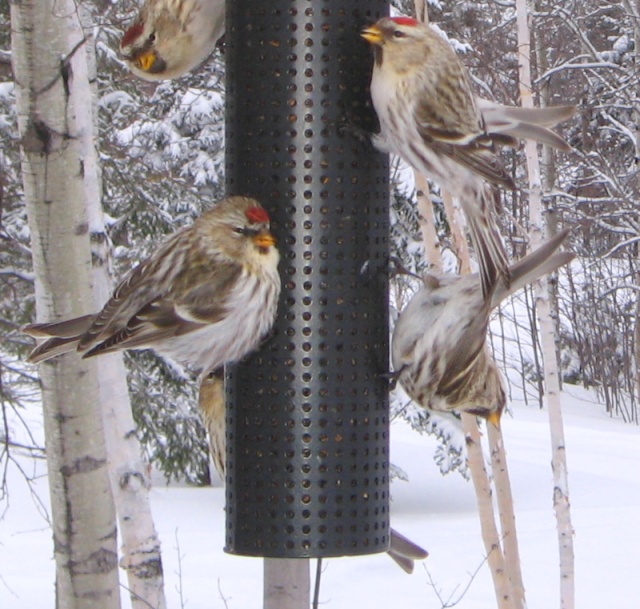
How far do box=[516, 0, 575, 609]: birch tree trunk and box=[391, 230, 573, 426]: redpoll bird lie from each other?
317 cm

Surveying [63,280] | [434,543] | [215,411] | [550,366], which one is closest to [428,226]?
[215,411]

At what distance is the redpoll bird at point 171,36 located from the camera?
2826mm

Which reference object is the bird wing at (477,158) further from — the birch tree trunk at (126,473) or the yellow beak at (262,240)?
the birch tree trunk at (126,473)

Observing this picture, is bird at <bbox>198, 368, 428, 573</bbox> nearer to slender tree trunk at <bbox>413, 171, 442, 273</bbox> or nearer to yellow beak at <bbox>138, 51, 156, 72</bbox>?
yellow beak at <bbox>138, 51, 156, 72</bbox>

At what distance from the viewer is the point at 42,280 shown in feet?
10.6

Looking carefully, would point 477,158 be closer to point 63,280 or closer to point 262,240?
point 262,240

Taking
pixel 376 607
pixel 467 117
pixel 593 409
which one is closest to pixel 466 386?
pixel 467 117

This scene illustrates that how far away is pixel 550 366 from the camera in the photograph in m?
6.26

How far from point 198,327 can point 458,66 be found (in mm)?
884

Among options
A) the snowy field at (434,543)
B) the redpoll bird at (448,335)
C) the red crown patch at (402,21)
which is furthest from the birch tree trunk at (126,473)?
the red crown patch at (402,21)

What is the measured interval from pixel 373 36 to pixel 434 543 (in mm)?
8030

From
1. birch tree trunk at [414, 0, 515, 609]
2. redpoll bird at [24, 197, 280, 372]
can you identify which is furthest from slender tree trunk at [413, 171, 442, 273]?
→ redpoll bird at [24, 197, 280, 372]

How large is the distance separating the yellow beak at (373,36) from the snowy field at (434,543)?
12.9ft

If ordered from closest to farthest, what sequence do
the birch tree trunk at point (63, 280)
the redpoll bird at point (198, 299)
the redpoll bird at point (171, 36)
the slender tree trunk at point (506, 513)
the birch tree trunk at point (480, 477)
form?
1. the redpoll bird at point (198, 299)
2. the redpoll bird at point (171, 36)
3. the birch tree trunk at point (63, 280)
4. the birch tree trunk at point (480, 477)
5. the slender tree trunk at point (506, 513)
